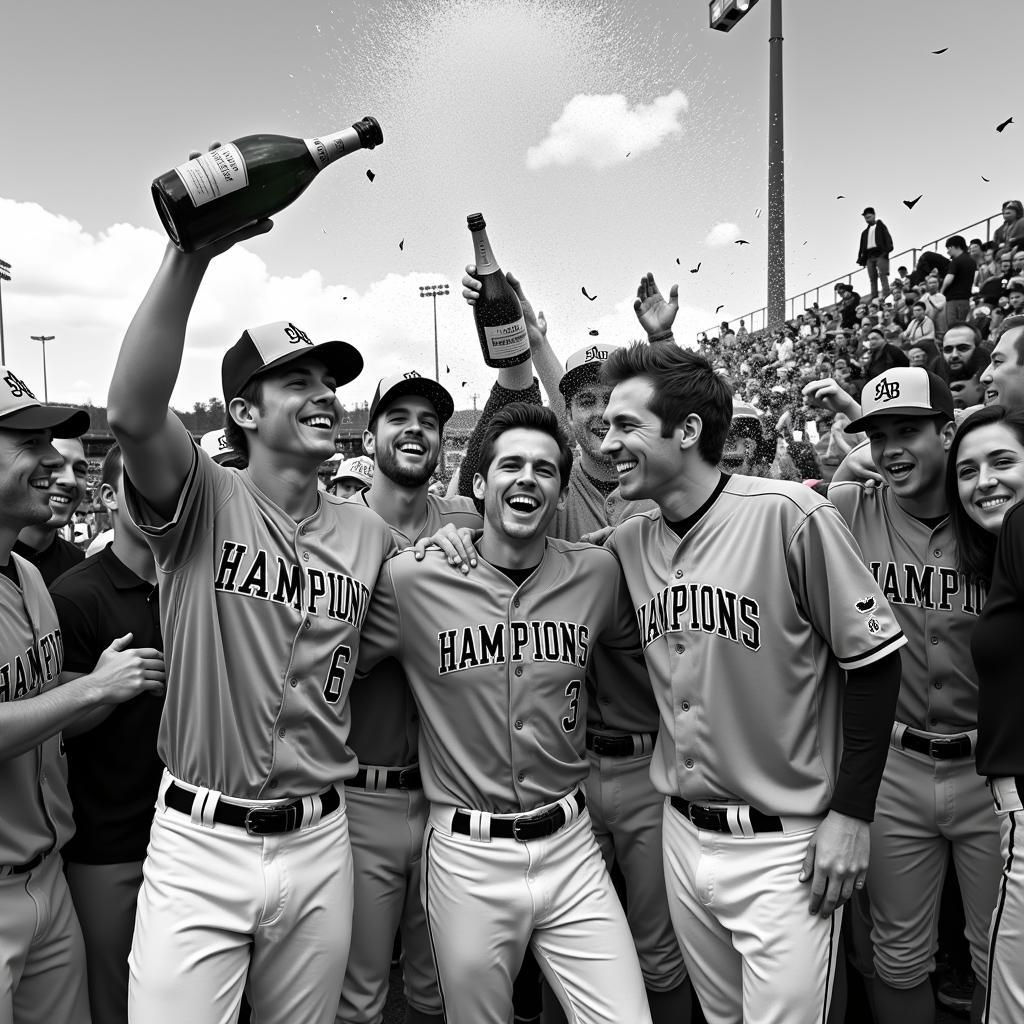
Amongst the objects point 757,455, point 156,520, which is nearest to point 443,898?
point 156,520

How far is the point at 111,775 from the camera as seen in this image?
9.71 feet

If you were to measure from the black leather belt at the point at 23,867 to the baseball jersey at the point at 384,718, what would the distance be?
3.41 feet

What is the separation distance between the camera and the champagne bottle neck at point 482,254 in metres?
4.55

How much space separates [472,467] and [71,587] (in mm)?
2265

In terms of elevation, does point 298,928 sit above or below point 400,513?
below

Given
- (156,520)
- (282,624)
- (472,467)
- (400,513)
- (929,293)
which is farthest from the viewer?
(929,293)

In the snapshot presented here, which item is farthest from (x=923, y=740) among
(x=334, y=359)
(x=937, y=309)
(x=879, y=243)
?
(x=879, y=243)

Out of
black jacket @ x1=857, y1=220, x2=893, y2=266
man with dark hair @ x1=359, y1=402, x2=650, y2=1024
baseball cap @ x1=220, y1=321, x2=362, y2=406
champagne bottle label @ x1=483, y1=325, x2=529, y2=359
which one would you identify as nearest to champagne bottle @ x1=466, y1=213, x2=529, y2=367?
champagne bottle label @ x1=483, y1=325, x2=529, y2=359

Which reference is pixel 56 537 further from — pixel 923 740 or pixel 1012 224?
pixel 1012 224

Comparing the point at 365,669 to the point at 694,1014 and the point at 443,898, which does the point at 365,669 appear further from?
the point at 694,1014

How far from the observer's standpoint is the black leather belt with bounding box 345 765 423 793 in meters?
3.11

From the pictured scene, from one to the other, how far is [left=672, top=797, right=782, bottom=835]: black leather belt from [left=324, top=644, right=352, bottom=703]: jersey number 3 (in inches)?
48.2

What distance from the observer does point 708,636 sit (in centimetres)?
271

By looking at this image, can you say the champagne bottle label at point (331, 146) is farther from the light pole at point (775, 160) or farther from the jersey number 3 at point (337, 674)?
the light pole at point (775, 160)
